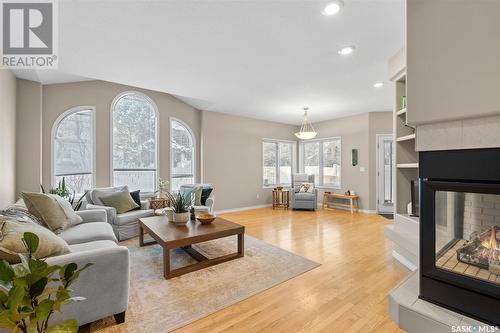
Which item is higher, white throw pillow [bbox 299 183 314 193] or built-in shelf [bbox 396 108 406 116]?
built-in shelf [bbox 396 108 406 116]

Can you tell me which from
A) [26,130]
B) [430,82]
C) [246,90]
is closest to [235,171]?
[246,90]

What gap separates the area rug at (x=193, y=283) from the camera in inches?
72.0

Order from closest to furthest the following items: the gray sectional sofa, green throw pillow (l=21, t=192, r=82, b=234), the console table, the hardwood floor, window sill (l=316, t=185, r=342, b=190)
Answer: the gray sectional sofa
the hardwood floor
green throw pillow (l=21, t=192, r=82, b=234)
the console table
window sill (l=316, t=185, r=342, b=190)

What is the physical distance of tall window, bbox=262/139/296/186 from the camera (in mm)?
7109

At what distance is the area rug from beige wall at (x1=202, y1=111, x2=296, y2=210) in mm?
2702

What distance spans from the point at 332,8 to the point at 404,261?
9.45 ft

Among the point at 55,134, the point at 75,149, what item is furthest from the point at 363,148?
the point at 55,134

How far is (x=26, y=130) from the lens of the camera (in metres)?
3.76

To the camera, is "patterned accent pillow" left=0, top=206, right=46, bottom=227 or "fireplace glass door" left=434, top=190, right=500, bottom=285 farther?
"patterned accent pillow" left=0, top=206, right=46, bottom=227

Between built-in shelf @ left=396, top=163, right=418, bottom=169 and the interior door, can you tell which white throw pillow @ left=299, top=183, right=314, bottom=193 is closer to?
the interior door

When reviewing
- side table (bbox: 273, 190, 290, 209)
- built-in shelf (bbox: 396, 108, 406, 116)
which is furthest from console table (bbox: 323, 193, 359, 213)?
built-in shelf (bbox: 396, 108, 406, 116)

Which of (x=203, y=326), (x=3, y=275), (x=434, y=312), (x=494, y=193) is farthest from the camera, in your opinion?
(x=203, y=326)

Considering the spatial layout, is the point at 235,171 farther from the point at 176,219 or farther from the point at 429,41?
the point at 429,41

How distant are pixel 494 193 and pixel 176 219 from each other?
3051 mm
